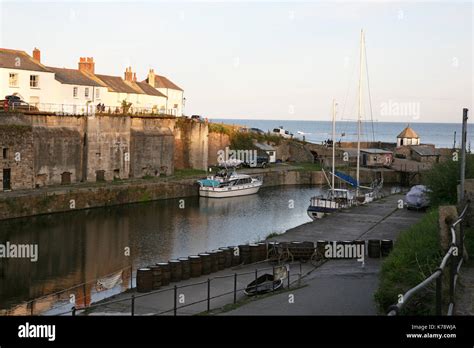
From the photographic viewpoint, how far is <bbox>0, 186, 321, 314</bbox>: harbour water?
2539 centimetres

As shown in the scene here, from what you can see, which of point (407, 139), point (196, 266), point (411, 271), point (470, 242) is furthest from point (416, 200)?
point (407, 139)

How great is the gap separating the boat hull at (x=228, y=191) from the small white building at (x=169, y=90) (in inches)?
623

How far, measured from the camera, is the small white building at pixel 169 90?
2734 inches

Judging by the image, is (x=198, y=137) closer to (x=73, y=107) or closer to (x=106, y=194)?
(x=73, y=107)

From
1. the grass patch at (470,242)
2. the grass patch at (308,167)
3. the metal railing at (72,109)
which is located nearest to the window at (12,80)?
→ the metal railing at (72,109)

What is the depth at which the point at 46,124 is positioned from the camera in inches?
1727

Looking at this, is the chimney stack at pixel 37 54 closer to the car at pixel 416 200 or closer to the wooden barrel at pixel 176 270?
the car at pixel 416 200

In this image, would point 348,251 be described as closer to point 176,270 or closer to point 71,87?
point 176,270

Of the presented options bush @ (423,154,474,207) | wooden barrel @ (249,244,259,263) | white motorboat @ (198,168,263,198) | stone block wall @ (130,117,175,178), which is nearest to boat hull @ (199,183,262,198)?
white motorboat @ (198,168,263,198)

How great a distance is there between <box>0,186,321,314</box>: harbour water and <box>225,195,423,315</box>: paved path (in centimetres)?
408

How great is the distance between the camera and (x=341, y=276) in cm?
2123
